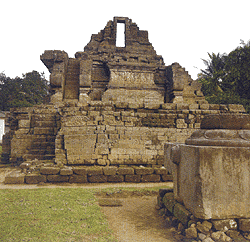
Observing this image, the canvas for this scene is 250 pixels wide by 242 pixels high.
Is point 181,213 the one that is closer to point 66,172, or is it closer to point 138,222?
point 138,222

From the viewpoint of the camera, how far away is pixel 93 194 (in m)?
5.16

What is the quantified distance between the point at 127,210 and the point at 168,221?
98 cm

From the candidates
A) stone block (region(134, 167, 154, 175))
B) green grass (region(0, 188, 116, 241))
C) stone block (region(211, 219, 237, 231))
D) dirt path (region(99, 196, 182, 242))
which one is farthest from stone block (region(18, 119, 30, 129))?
stone block (region(211, 219, 237, 231))

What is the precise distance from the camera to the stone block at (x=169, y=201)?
357 centimetres

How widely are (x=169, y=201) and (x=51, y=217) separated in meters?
2.14

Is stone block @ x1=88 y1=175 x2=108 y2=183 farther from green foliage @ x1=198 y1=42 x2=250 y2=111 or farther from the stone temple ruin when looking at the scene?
green foliage @ x1=198 y1=42 x2=250 y2=111

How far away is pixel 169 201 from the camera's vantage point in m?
3.73

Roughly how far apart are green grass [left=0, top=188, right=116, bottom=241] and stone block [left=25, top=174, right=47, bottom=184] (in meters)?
0.84

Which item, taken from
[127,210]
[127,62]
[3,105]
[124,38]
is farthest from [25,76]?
[127,210]

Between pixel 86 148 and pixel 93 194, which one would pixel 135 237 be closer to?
pixel 93 194

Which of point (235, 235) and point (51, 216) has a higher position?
point (235, 235)

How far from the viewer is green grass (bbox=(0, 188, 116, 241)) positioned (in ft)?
9.96

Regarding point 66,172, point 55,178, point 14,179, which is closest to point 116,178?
point 66,172

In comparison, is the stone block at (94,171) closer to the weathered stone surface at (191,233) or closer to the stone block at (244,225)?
the weathered stone surface at (191,233)
